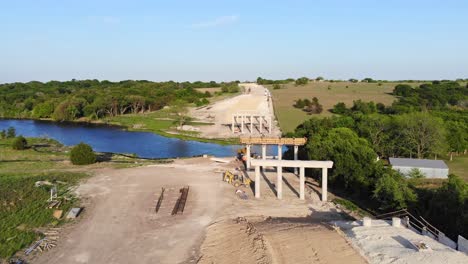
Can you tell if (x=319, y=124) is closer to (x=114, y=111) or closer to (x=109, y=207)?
(x=109, y=207)

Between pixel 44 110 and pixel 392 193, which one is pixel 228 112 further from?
pixel 392 193

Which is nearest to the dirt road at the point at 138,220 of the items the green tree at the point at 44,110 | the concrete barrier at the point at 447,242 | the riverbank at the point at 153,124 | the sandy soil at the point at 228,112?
the concrete barrier at the point at 447,242

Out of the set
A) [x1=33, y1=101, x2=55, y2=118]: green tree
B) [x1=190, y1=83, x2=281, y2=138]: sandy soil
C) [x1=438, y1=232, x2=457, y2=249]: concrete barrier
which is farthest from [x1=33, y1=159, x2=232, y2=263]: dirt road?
[x1=33, y1=101, x2=55, y2=118]: green tree

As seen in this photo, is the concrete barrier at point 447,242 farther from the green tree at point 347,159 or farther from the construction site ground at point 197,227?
the green tree at point 347,159

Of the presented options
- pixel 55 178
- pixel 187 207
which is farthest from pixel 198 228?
pixel 55 178

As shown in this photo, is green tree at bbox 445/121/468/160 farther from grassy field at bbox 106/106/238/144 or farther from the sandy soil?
grassy field at bbox 106/106/238/144
